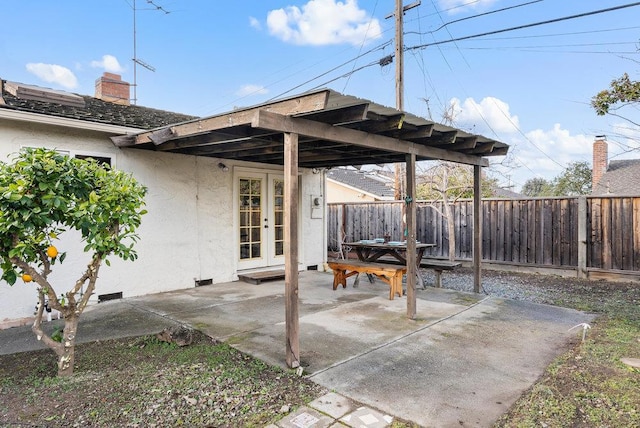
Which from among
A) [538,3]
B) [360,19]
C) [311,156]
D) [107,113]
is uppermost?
[360,19]

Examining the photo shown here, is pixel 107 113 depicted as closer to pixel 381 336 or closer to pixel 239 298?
pixel 239 298

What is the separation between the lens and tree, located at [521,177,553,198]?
83.8 ft

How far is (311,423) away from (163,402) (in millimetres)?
1084

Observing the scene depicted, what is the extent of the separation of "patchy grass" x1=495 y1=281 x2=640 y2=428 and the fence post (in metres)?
3.17

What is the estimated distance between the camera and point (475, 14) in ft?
30.3

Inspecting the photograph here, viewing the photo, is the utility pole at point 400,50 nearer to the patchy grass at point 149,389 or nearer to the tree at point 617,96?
the tree at point 617,96

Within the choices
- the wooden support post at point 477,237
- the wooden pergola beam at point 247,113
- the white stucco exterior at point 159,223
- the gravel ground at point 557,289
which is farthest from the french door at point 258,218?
the wooden support post at point 477,237

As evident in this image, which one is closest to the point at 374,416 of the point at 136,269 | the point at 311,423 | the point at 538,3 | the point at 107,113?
the point at 311,423

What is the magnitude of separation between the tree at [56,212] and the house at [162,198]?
2.38m

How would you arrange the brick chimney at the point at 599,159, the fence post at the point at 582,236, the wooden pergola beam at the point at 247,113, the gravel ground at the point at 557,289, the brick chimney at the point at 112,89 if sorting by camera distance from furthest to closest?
the brick chimney at the point at 599,159, the fence post at the point at 582,236, the brick chimney at the point at 112,89, the gravel ground at the point at 557,289, the wooden pergola beam at the point at 247,113

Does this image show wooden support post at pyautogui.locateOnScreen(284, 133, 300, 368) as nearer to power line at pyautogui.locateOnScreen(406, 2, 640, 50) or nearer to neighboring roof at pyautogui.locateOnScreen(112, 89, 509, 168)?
neighboring roof at pyautogui.locateOnScreen(112, 89, 509, 168)

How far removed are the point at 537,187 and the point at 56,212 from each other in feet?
103

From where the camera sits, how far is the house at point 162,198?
4902mm

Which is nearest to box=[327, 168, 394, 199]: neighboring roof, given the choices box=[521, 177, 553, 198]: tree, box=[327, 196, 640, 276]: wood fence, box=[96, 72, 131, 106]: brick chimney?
box=[327, 196, 640, 276]: wood fence
